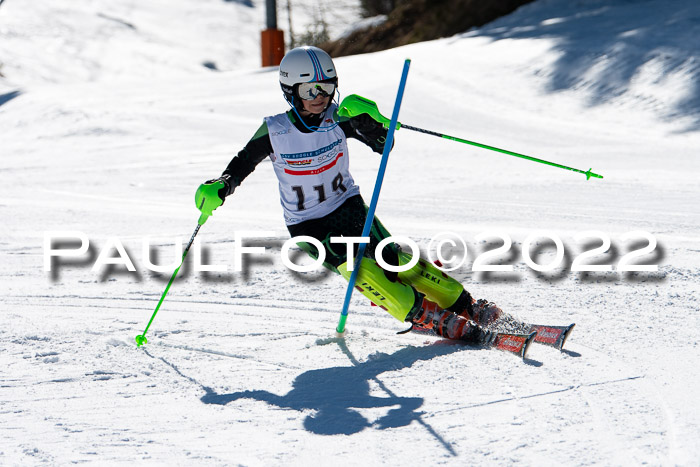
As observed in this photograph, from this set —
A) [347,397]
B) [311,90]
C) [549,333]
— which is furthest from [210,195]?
[549,333]

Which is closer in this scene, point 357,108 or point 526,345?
point 526,345

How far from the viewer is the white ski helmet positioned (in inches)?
162

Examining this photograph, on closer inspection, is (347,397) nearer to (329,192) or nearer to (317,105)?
(329,192)

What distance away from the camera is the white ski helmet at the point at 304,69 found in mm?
4105

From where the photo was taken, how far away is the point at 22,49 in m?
25.1

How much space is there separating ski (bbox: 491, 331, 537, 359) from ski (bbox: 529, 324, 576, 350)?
0.10 meters

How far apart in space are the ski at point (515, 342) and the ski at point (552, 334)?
0.34ft

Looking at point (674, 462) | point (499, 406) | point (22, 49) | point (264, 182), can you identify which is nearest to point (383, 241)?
point (499, 406)

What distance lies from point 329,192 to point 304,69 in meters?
0.64

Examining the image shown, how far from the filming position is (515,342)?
3988 millimetres

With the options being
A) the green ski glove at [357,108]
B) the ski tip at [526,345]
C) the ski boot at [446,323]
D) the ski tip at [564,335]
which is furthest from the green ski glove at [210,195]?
the ski tip at [564,335]

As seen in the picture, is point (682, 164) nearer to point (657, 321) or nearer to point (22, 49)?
point (657, 321)

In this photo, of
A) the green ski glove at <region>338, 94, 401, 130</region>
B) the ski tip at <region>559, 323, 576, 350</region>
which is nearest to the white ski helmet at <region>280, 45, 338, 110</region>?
the green ski glove at <region>338, 94, 401, 130</region>

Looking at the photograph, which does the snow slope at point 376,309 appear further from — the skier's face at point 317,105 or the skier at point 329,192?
the skier's face at point 317,105
